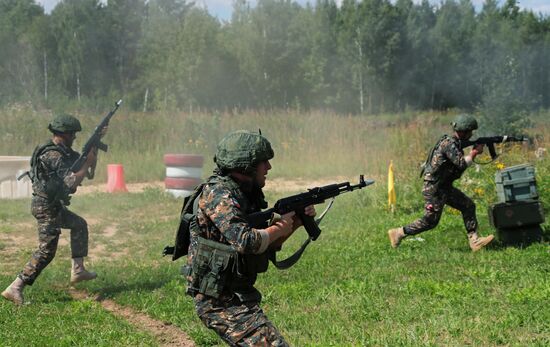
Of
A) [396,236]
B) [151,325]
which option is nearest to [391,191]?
[396,236]

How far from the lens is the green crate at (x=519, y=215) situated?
8.72 m

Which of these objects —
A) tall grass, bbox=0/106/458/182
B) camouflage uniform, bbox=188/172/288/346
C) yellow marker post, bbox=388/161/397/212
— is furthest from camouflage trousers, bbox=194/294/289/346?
tall grass, bbox=0/106/458/182

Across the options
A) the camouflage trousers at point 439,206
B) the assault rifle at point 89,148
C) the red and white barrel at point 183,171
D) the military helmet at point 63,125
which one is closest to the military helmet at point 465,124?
the camouflage trousers at point 439,206

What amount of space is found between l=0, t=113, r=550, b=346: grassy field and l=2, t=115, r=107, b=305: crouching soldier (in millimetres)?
327

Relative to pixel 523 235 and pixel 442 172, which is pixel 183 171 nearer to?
pixel 442 172

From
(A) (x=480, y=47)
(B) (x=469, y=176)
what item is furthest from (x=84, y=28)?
(B) (x=469, y=176)

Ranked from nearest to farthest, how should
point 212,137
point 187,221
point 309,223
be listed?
point 187,221
point 309,223
point 212,137

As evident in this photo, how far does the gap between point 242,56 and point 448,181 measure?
36036mm

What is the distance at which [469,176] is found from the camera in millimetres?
12336

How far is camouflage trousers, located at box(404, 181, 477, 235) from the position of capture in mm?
8758

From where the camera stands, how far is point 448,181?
878 cm

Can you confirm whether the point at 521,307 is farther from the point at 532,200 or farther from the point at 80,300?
the point at 80,300

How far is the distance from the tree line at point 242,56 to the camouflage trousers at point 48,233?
98.3ft

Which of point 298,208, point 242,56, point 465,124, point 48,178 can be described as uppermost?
point 242,56
